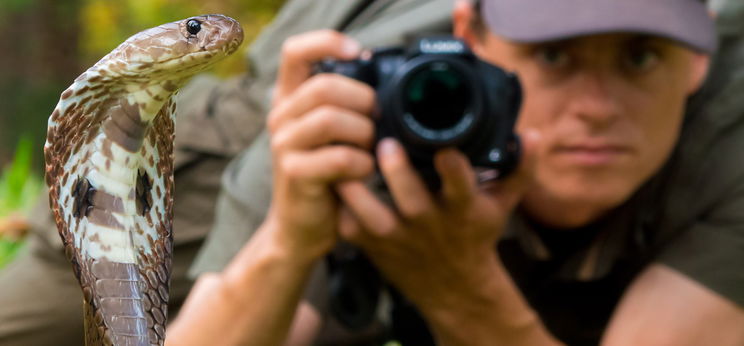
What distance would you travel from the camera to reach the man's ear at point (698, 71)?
1534mm

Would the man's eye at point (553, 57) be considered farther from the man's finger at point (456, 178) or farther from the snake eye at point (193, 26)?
the snake eye at point (193, 26)

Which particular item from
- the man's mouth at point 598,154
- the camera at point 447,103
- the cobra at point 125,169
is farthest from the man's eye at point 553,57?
the cobra at point 125,169

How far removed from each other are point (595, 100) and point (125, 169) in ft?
3.23

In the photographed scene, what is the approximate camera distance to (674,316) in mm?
1379

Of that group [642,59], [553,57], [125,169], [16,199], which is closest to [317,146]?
[553,57]

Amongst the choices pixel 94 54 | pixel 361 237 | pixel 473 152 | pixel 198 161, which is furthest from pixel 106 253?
pixel 94 54

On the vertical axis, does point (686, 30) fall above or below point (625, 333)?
Answer: above

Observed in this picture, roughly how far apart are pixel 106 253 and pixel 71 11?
18.2ft

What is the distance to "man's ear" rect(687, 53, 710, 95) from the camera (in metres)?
1.53

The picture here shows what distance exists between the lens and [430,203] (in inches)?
50.4

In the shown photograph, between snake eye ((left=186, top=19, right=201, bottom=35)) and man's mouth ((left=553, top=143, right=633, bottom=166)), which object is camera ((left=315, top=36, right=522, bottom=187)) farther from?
snake eye ((left=186, top=19, right=201, bottom=35))

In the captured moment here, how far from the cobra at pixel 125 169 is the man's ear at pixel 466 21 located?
1097 mm

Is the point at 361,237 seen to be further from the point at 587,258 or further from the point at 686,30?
the point at 686,30

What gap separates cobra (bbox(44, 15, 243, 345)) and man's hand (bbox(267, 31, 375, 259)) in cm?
69
